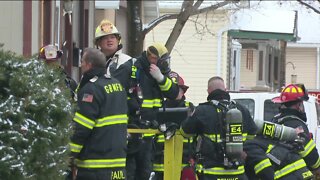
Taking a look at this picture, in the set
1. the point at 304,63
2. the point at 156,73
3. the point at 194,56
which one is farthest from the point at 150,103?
the point at 304,63

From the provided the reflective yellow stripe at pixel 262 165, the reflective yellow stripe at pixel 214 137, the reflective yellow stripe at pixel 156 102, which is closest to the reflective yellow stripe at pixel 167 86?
the reflective yellow stripe at pixel 156 102

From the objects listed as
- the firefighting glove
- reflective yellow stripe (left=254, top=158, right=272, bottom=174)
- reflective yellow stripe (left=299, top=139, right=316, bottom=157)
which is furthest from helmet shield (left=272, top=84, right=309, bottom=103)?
the firefighting glove

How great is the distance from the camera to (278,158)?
28.1 feet

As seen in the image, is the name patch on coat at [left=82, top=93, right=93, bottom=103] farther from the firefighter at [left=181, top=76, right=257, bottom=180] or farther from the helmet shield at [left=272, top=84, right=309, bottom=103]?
the helmet shield at [left=272, top=84, right=309, bottom=103]

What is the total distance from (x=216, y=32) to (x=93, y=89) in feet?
72.6

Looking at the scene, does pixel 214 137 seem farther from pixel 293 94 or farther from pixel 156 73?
pixel 293 94

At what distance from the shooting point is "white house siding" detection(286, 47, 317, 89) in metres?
39.5

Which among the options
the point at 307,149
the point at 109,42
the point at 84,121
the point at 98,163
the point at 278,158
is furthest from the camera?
the point at 307,149

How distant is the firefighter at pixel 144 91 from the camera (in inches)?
329

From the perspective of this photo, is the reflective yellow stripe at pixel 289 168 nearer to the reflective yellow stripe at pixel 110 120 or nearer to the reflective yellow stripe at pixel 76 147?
the reflective yellow stripe at pixel 110 120

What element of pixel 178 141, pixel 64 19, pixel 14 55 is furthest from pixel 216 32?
pixel 14 55

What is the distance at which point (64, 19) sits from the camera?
50.5 ft

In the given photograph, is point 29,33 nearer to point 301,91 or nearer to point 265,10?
point 301,91

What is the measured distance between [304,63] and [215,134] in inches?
1305
